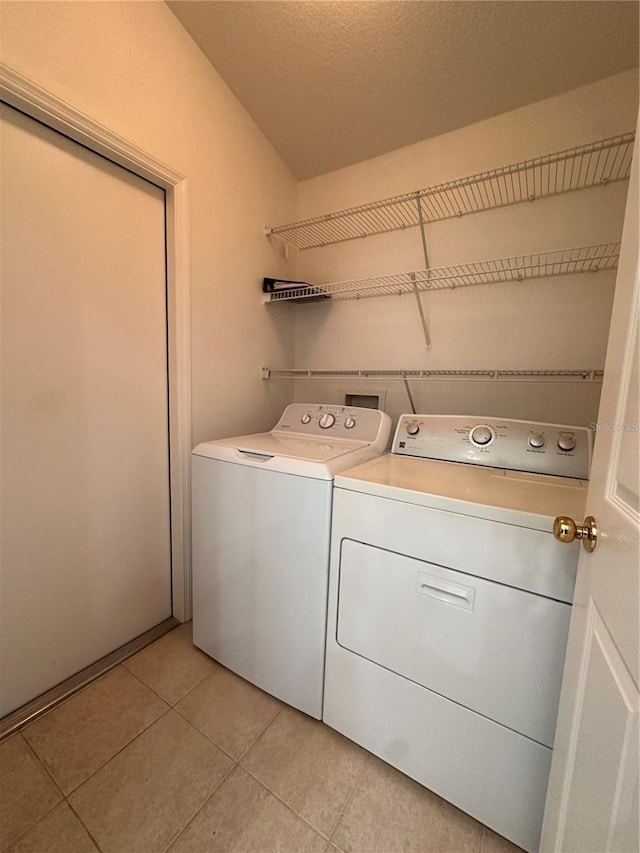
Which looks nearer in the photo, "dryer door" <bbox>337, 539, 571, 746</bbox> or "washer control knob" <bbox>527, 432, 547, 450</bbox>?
"dryer door" <bbox>337, 539, 571, 746</bbox>

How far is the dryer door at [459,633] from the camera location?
0.82m

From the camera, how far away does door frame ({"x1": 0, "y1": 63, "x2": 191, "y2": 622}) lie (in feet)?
3.59

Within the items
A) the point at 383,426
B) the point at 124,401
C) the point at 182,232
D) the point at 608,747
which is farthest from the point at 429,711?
the point at 182,232

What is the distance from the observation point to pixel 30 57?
101 cm

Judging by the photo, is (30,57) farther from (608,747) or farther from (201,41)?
(608,747)

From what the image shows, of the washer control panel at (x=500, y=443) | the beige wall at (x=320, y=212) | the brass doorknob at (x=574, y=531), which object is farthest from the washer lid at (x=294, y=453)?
→ the brass doorknob at (x=574, y=531)

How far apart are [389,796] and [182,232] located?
2191 mm

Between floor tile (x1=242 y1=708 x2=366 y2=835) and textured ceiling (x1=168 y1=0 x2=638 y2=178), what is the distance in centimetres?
261

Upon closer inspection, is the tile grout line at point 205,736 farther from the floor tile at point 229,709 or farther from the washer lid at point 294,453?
the washer lid at point 294,453

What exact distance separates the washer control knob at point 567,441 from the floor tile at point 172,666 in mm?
1674

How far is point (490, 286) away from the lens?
163 centimetres

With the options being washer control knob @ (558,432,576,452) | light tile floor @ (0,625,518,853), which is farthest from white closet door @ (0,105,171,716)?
washer control knob @ (558,432,576,452)

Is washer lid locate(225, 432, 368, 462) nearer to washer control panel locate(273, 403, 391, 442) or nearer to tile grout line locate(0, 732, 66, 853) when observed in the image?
washer control panel locate(273, 403, 391, 442)

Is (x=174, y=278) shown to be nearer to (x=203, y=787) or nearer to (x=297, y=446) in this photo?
(x=297, y=446)
